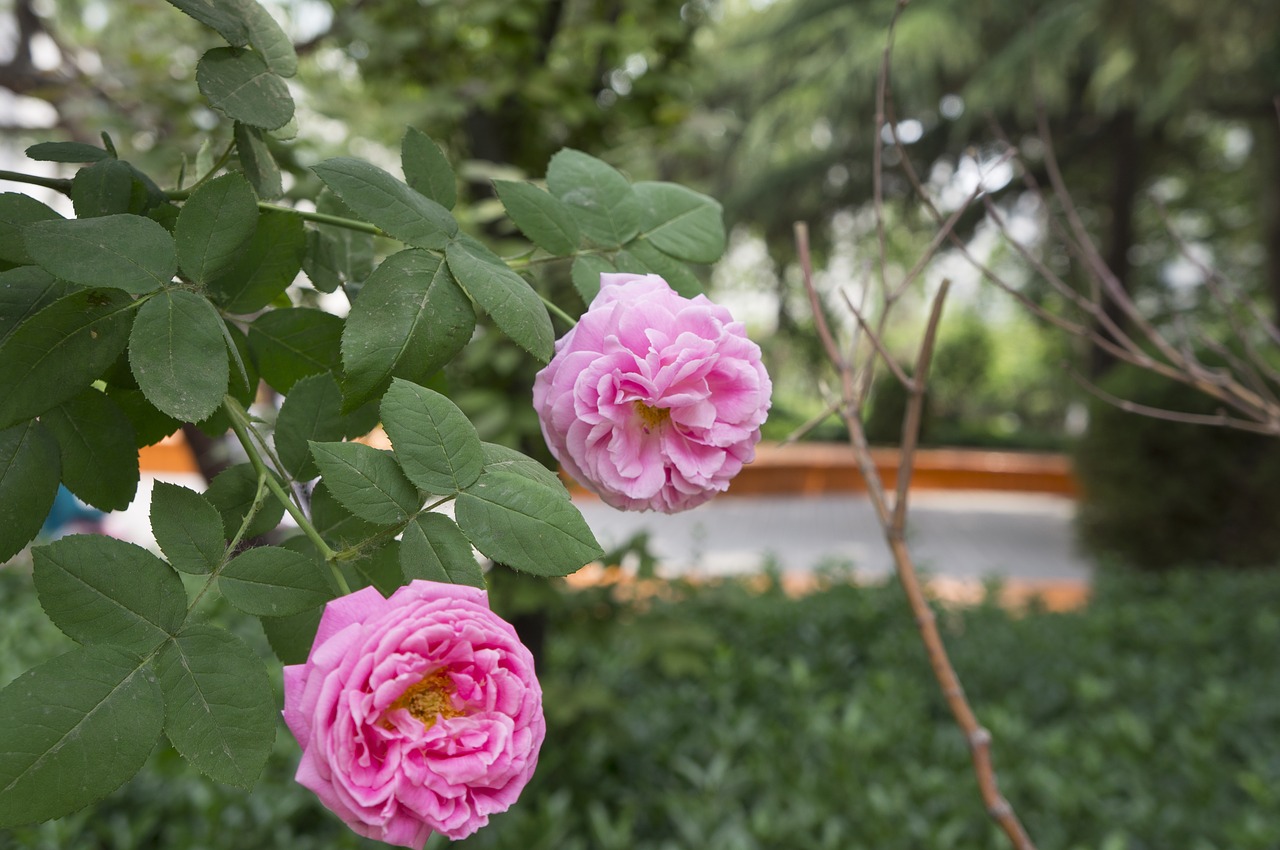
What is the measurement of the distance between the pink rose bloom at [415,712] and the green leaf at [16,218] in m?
0.28

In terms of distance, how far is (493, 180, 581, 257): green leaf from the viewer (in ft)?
2.08

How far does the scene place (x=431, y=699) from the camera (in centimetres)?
45

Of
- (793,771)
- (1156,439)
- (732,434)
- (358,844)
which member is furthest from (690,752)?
(1156,439)

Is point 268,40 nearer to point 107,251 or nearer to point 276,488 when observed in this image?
point 107,251

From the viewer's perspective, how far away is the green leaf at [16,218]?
20.2 inches

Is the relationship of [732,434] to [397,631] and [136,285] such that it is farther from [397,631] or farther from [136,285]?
[136,285]

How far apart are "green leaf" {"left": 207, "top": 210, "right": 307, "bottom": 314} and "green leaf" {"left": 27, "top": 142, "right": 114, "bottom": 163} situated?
0.41 feet

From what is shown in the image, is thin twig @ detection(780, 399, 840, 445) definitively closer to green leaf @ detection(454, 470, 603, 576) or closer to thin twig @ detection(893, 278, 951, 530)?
thin twig @ detection(893, 278, 951, 530)

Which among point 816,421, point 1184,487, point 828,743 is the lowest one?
point 1184,487

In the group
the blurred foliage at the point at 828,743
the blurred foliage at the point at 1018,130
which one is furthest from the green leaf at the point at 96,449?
the blurred foliage at the point at 1018,130

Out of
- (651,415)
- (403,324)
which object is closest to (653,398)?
(651,415)

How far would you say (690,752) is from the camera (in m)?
2.82

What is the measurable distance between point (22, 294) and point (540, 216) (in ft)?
1.04

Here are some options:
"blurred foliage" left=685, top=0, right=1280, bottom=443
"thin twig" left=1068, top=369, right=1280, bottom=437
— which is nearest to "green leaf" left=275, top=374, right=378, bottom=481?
"thin twig" left=1068, top=369, right=1280, bottom=437
